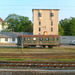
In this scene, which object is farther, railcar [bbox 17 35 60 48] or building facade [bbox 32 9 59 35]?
building facade [bbox 32 9 59 35]

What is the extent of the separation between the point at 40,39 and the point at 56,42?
3497 millimetres

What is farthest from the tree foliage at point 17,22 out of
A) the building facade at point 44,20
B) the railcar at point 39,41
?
the railcar at point 39,41

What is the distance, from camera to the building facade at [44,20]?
48.5m

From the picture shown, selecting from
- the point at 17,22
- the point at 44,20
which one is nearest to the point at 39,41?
the point at 44,20

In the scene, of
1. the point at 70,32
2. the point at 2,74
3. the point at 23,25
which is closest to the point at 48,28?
the point at 23,25

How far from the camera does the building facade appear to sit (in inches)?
1908

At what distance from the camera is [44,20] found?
48969 millimetres

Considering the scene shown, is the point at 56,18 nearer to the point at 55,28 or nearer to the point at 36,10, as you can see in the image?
the point at 55,28

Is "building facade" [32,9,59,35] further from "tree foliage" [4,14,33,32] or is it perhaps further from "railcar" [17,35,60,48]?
"railcar" [17,35,60,48]

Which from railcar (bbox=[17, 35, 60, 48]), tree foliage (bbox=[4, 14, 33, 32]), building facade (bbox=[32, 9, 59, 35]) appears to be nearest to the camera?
railcar (bbox=[17, 35, 60, 48])

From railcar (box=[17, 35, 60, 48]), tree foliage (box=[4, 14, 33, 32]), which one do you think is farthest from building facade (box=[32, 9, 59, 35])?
railcar (box=[17, 35, 60, 48])

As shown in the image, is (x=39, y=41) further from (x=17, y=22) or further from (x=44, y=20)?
(x=17, y=22)

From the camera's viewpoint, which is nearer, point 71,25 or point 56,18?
point 56,18

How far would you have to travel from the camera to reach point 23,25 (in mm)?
58438
